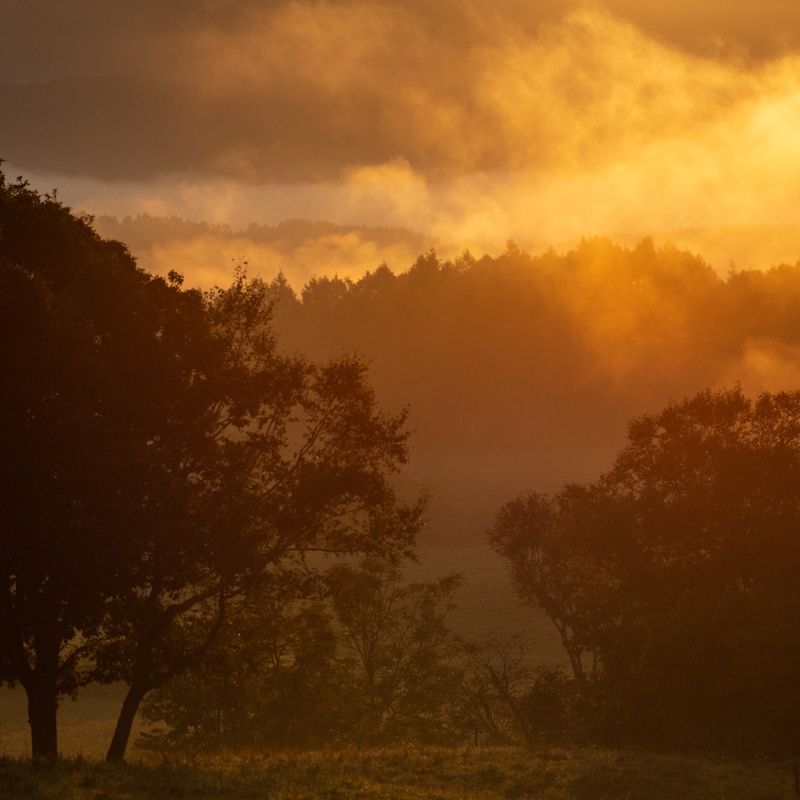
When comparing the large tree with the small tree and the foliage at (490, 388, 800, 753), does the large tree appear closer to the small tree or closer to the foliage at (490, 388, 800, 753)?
the foliage at (490, 388, 800, 753)

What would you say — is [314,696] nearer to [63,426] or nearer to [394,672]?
[394,672]

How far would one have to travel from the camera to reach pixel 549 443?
531 ft

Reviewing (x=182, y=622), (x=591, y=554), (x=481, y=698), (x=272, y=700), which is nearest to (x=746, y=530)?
(x=591, y=554)

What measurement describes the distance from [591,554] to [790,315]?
134557 millimetres

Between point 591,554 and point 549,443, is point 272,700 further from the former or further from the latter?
point 549,443

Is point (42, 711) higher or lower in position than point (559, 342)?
lower

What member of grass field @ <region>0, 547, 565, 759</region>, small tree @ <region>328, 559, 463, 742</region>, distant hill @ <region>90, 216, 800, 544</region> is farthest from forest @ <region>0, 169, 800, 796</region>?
distant hill @ <region>90, 216, 800, 544</region>

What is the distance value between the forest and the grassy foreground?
2.26 metres

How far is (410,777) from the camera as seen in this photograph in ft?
80.0

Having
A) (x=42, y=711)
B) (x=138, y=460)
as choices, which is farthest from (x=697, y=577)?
(x=42, y=711)

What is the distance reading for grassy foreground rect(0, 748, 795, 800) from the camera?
18094mm

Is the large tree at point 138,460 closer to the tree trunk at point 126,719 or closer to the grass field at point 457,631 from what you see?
the tree trunk at point 126,719

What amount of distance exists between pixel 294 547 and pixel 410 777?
683 centimetres

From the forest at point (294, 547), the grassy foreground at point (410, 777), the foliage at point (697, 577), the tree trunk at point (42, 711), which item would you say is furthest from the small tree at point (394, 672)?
the tree trunk at point (42, 711)
